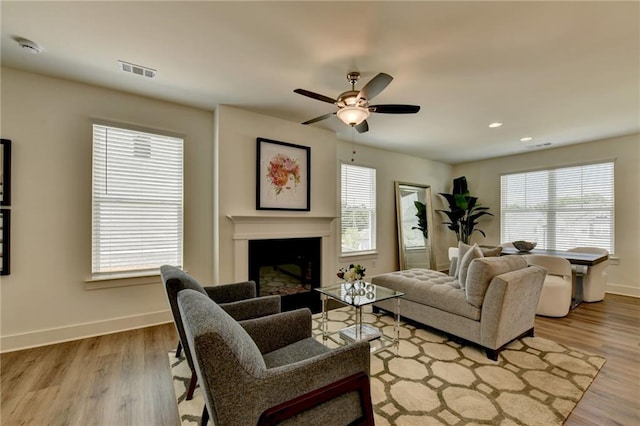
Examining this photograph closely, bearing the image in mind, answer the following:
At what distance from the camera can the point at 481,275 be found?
2.49 meters

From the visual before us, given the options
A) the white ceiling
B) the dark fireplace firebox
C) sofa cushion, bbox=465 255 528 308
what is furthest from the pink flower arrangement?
sofa cushion, bbox=465 255 528 308

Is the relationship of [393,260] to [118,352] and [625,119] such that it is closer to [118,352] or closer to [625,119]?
[625,119]

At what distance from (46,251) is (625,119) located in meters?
Answer: 7.28

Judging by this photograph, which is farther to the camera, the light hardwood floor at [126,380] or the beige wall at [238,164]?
the beige wall at [238,164]

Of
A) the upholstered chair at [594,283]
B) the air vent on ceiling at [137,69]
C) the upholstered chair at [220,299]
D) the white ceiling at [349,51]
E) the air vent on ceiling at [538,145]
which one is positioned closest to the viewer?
the upholstered chair at [220,299]

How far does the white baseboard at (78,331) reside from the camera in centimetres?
261

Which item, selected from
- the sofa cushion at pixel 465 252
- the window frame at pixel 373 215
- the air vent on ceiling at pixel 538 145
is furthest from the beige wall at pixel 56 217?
the air vent on ceiling at pixel 538 145

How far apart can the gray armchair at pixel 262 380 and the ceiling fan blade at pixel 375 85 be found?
6.06ft

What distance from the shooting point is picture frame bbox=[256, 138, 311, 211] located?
12.2ft

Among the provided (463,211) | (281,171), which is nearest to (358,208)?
(281,171)

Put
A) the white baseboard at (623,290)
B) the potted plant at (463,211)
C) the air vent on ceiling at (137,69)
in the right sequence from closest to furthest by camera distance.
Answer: the air vent on ceiling at (137,69) → the white baseboard at (623,290) → the potted plant at (463,211)

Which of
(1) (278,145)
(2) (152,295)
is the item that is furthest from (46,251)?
(1) (278,145)

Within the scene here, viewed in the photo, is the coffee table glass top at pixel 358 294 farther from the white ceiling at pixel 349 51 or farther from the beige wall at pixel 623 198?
the beige wall at pixel 623 198

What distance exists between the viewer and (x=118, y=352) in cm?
260
